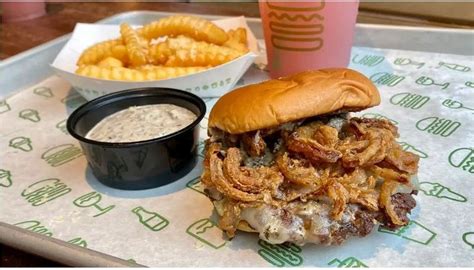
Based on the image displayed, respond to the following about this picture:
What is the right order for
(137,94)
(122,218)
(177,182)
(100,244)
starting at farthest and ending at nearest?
(137,94)
(177,182)
(122,218)
(100,244)

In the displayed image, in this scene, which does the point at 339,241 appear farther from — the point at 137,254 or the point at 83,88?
the point at 83,88

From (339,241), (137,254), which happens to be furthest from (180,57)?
(339,241)

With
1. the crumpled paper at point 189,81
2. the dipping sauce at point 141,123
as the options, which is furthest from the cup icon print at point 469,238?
the crumpled paper at point 189,81

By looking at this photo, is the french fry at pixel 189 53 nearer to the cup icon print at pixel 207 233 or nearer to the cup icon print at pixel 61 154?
the cup icon print at pixel 61 154

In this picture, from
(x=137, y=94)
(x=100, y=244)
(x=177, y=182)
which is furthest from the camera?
(x=137, y=94)

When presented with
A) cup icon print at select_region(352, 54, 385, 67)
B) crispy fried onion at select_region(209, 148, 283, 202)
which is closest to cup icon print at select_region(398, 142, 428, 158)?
crispy fried onion at select_region(209, 148, 283, 202)

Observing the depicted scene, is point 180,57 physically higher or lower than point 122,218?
higher
